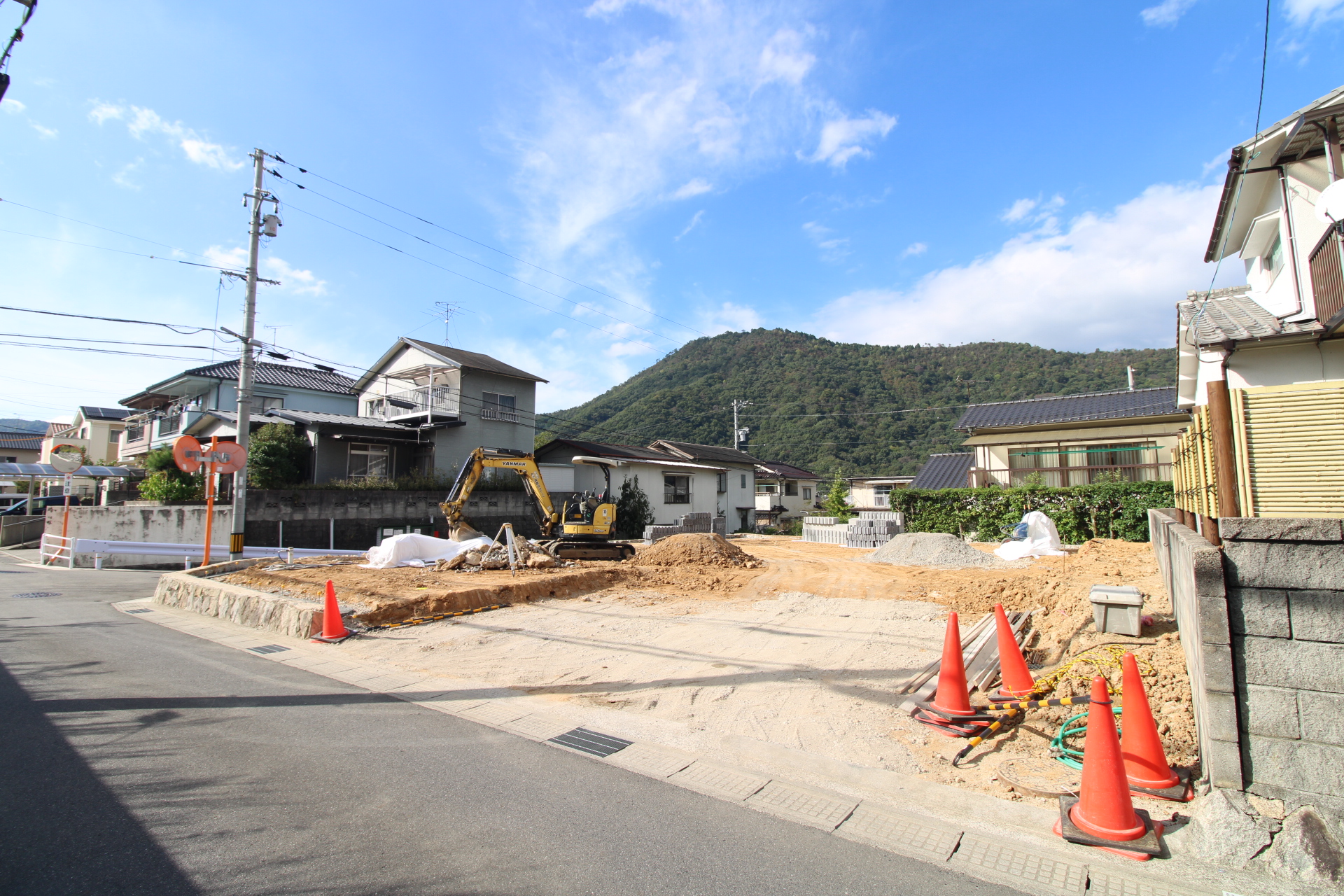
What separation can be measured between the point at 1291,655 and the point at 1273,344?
29.4 feet

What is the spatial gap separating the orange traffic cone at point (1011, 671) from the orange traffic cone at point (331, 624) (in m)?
7.90

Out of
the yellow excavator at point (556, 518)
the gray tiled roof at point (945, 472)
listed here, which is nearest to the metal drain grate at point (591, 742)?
the yellow excavator at point (556, 518)

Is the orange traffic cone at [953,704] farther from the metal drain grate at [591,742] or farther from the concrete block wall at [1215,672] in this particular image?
the metal drain grate at [591,742]

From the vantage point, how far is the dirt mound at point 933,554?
16.2 metres

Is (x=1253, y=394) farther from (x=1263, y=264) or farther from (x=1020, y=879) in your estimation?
(x=1263, y=264)

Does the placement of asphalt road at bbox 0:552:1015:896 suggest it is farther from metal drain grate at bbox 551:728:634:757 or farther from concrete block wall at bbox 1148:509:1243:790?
concrete block wall at bbox 1148:509:1243:790

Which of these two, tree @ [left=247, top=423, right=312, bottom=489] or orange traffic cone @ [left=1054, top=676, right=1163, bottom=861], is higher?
tree @ [left=247, top=423, right=312, bottom=489]

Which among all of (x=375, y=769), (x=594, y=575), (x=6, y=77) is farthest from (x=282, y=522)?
(x=375, y=769)

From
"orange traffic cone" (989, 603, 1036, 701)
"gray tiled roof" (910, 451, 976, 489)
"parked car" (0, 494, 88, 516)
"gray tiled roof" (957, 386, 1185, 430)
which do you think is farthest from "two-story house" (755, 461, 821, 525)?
"parked car" (0, 494, 88, 516)

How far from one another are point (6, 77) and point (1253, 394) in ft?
36.0

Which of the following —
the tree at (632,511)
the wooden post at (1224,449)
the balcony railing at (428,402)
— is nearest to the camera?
the wooden post at (1224,449)

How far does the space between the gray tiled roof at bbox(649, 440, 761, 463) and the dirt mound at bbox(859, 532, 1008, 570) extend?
18.2 meters

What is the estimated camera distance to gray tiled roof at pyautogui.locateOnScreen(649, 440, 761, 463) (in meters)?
36.3

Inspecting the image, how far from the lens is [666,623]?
368 inches
